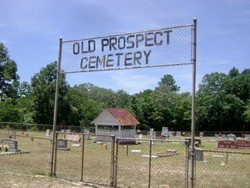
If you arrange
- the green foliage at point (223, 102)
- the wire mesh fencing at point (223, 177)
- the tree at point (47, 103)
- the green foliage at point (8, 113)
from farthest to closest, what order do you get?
the green foliage at point (223, 102) < the tree at point (47, 103) < the green foliage at point (8, 113) < the wire mesh fencing at point (223, 177)

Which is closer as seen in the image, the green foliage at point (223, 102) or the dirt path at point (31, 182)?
the dirt path at point (31, 182)

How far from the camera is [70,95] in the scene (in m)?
77.5

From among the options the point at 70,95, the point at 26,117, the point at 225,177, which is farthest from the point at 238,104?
the point at 225,177

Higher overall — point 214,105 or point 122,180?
point 214,105

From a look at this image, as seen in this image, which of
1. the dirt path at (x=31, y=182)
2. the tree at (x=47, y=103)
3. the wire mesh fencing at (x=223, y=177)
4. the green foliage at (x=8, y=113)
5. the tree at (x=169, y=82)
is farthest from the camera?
the tree at (x=169, y=82)

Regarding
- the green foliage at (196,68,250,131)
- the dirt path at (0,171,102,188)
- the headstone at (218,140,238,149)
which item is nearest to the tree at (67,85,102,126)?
the green foliage at (196,68,250,131)

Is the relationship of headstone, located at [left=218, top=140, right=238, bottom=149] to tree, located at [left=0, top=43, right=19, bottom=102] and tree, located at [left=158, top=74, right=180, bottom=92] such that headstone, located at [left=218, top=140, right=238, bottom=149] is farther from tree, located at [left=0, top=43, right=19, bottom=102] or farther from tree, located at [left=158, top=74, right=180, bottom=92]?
tree, located at [left=158, top=74, right=180, bottom=92]

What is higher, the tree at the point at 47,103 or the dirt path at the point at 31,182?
the tree at the point at 47,103

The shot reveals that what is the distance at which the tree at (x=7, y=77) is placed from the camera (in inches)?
3248

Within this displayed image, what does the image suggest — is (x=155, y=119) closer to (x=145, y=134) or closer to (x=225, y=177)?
(x=145, y=134)

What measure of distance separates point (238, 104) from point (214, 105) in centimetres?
493

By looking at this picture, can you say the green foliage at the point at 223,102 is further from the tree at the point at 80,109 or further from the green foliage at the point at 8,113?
the green foliage at the point at 8,113

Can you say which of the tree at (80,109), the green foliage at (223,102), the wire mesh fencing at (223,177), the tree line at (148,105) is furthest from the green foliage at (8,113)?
the wire mesh fencing at (223,177)

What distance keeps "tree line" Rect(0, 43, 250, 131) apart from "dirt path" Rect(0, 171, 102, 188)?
57.7 metres
